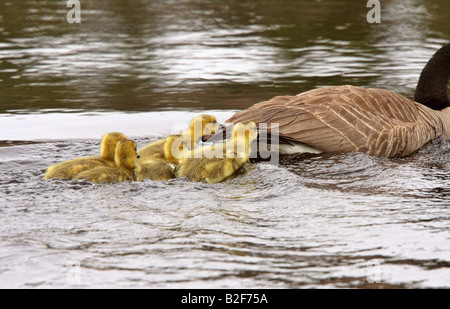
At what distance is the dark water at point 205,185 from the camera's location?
15.7 ft


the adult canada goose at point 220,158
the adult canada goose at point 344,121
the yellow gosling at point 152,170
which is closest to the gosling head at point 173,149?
the adult canada goose at point 220,158

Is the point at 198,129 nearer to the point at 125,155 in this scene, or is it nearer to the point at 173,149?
the point at 173,149

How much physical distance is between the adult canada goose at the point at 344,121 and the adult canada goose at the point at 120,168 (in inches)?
52.6

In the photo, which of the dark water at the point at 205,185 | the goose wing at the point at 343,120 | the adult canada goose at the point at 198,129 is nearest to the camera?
the dark water at the point at 205,185

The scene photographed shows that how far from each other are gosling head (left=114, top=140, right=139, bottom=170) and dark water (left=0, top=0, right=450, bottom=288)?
29 centimetres

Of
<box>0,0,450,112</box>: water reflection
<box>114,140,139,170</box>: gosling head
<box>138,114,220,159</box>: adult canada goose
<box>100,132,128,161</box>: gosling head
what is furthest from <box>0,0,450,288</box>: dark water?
<box>138,114,220,159</box>: adult canada goose

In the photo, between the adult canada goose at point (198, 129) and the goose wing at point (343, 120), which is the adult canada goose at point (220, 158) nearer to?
the goose wing at point (343, 120)

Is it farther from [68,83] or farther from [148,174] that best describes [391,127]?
[68,83]

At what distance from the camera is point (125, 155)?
679 cm

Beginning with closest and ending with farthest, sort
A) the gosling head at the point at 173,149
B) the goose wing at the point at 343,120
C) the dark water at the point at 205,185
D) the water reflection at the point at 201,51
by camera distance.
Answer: the dark water at the point at 205,185
the gosling head at the point at 173,149
the goose wing at the point at 343,120
the water reflection at the point at 201,51

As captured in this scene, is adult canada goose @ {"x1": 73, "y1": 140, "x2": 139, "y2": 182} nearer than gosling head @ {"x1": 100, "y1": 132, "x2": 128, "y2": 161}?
Yes

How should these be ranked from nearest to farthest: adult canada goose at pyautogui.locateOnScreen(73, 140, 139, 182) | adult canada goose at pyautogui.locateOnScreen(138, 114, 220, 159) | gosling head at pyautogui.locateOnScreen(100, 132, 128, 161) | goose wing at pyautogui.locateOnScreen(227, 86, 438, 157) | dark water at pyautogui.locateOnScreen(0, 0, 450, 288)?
dark water at pyautogui.locateOnScreen(0, 0, 450, 288)
adult canada goose at pyautogui.locateOnScreen(73, 140, 139, 182)
gosling head at pyautogui.locateOnScreen(100, 132, 128, 161)
goose wing at pyautogui.locateOnScreen(227, 86, 438, 157)
adult canada goose at pyautogui.locateOnScreen(138, 114, 220, 159)

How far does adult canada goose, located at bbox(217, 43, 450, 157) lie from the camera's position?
7.58 metres

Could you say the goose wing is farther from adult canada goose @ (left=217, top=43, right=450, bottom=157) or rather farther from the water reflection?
the water reflection
